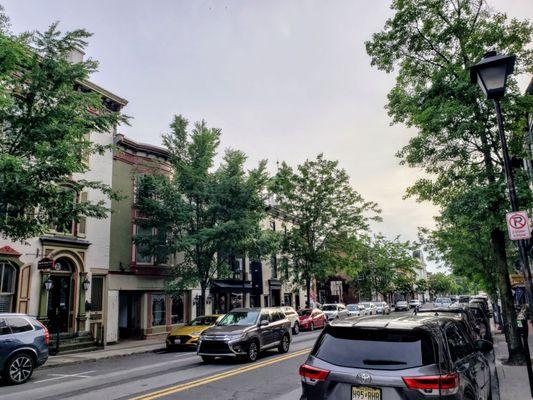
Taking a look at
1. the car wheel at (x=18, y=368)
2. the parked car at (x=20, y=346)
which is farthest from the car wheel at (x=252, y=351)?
the car wheel at (x=18, y=368)

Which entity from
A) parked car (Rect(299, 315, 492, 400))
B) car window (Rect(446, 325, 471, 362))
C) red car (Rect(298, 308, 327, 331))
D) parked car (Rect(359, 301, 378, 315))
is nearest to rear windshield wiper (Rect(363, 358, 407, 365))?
parked car (Rect(299, 315, 492, 400))

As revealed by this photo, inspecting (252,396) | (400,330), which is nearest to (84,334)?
(252,396)

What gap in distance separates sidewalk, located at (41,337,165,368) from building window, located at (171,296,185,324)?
3.66 metres

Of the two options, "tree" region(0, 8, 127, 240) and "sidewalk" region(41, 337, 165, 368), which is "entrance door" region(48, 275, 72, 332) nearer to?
"sidewalk" region(41, 337, 165, 368)

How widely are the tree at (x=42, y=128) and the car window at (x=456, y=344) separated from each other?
11016 mm

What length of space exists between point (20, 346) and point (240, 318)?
6.54m

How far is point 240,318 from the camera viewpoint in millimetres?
14133

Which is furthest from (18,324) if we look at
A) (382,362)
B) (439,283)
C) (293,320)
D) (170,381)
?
(439,283)

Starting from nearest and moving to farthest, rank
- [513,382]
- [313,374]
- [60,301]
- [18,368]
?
[313,374], [513,382], [18,368], [60,301]

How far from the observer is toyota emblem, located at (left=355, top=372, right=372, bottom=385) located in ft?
13.4

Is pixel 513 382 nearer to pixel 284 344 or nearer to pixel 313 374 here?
pixel 313 374

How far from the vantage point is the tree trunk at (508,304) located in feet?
38.3

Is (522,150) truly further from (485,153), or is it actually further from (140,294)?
(140,294)

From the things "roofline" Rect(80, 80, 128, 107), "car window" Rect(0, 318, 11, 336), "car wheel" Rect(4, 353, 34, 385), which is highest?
"roofline" Rect(80, 80, 128, 107)
